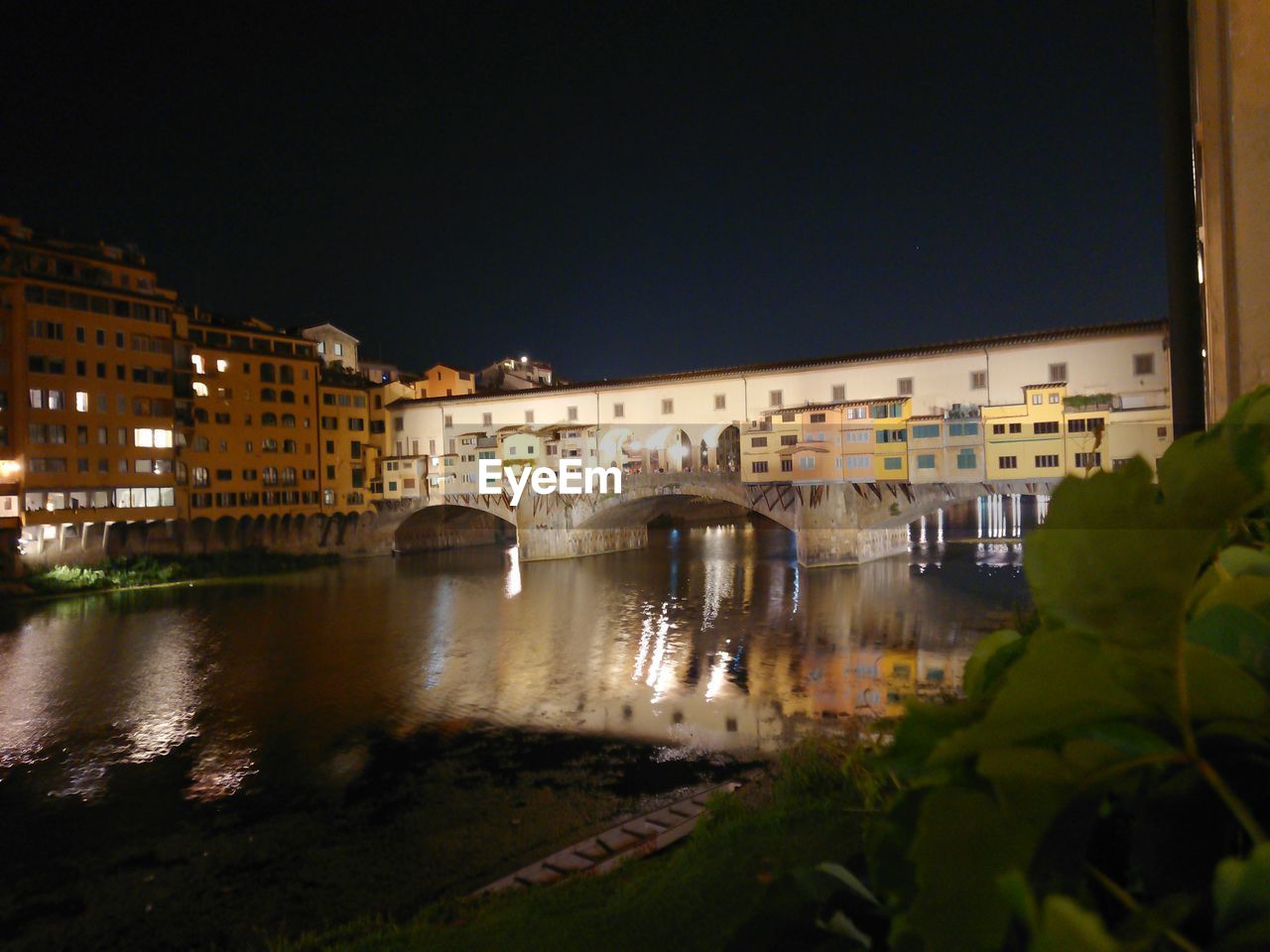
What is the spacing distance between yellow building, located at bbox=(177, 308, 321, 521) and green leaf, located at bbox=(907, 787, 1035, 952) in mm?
34103

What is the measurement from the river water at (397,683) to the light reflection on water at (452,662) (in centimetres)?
6

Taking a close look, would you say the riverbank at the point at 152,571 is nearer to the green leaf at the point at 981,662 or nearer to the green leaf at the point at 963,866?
the green leaf at the point at 981,662

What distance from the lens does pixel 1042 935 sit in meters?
0.31

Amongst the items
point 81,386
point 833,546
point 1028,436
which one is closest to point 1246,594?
point 1028,436

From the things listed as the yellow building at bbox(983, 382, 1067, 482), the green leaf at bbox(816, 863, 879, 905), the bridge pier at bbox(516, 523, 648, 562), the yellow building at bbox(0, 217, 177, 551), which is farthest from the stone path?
the yellow building at bbox(0, 217, 177, 551)

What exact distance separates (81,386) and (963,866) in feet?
108

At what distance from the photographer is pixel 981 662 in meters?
0.63

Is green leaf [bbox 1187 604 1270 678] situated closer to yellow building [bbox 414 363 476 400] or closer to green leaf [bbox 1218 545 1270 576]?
green leaf [bbox 1218 545 1270 576]

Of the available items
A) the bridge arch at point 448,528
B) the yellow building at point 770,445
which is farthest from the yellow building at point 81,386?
the yellow building at point 770,445

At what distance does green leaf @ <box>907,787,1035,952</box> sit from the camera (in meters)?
0.40

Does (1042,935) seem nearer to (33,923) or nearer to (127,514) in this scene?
(33,923)

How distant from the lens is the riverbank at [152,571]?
23.8 m

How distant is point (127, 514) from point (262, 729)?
20801 mm

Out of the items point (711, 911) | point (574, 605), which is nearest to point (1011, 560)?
point (574, 605)
